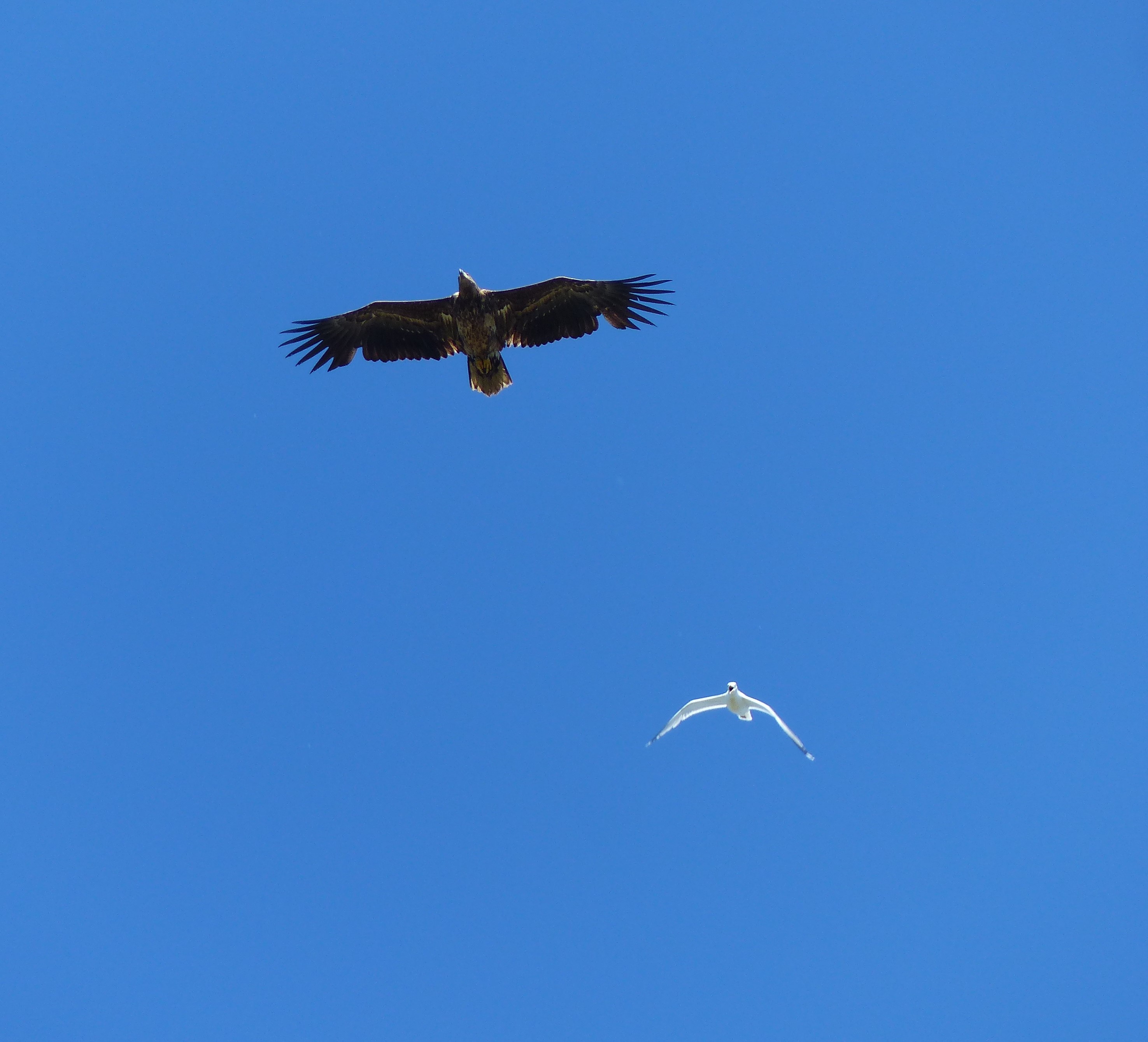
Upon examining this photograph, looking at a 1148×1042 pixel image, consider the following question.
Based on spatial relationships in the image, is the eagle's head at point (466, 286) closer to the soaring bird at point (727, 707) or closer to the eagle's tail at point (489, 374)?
the eagle's tail at point (489, 374)

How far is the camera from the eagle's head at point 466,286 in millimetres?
16391

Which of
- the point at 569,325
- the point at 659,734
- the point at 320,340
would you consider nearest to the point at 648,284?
the point at 569,325

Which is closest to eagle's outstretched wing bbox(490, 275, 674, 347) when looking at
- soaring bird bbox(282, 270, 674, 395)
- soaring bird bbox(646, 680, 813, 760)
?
soaring bird bbox(282, 270, 674, 395)

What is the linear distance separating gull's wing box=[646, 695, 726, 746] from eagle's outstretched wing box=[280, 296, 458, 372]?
8.83 meters

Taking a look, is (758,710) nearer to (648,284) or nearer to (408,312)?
(648,284)

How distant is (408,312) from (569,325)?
330cm

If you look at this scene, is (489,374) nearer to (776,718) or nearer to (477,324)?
(477,324)

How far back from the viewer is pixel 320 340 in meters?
17.1

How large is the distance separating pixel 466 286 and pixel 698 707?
9702 mm

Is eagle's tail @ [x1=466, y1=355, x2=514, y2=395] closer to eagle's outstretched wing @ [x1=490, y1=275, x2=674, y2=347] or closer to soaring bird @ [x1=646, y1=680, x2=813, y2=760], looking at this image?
eagle's outstretched wing @ [x1=490, y1=275, x2=674, y2=347]

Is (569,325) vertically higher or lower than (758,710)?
higher

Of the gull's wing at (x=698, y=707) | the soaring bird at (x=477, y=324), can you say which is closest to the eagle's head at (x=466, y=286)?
the soaring bird at (x=477, y=324)

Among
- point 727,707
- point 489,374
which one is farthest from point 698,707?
point 489,374

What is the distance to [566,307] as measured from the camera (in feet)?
55.5
